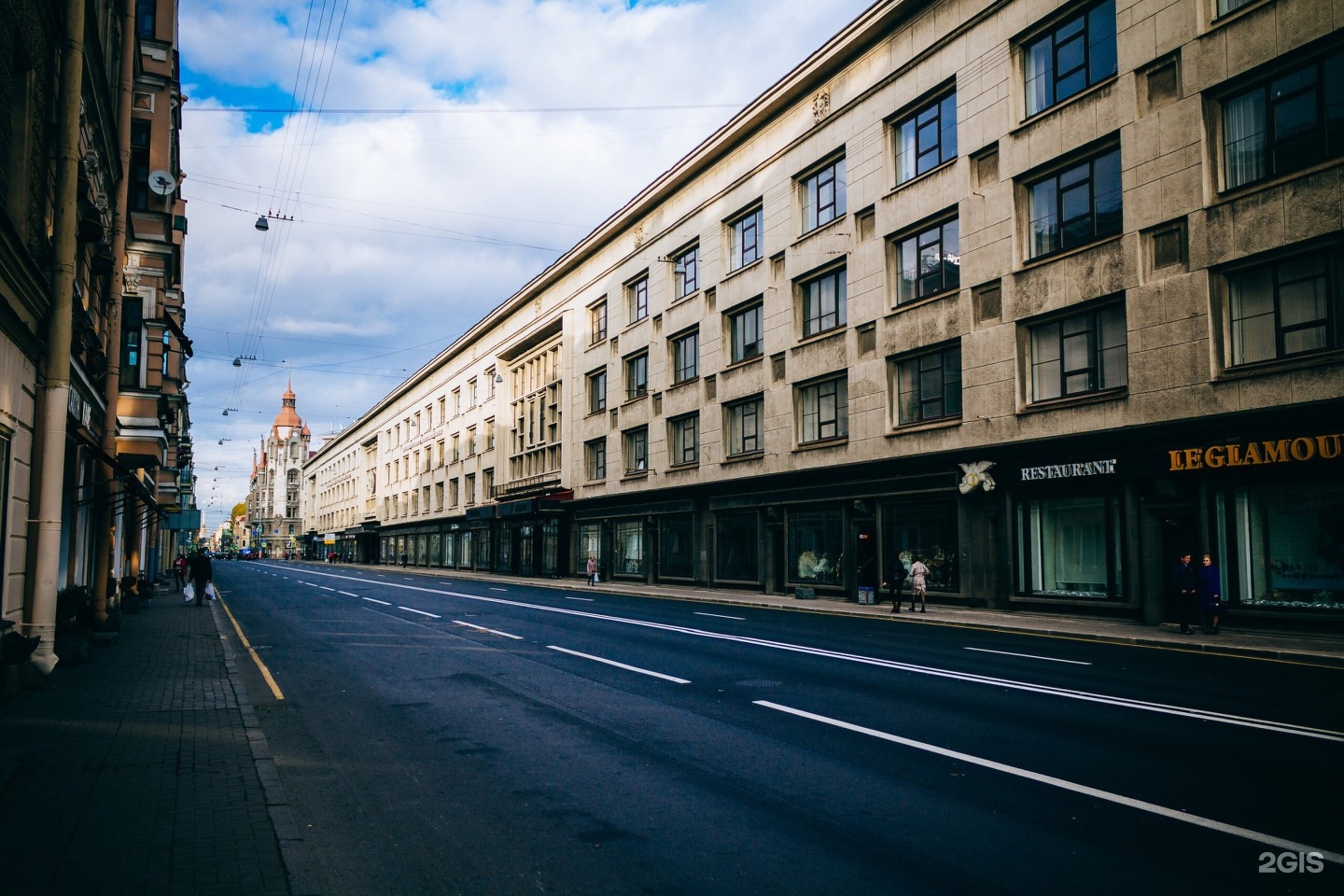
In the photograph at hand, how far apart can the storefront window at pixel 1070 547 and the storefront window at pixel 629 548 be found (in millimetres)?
22382

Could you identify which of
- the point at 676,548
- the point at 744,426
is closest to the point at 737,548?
the point at 744,426

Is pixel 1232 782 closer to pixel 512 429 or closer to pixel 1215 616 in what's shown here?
pixel 1215 616

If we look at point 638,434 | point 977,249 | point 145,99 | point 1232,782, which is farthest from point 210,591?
point 1232,782

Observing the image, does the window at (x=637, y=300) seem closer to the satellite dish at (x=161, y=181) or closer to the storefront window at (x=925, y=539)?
the storefront window at (x=925, y=539)

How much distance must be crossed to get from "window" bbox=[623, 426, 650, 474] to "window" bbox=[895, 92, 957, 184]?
1858 cm

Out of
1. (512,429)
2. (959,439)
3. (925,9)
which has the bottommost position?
(959,439)

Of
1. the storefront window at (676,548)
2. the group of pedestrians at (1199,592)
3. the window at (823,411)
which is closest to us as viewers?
the group of pedestrians at (1199,592)

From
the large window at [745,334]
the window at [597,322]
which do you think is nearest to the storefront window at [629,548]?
the window at [597,322]

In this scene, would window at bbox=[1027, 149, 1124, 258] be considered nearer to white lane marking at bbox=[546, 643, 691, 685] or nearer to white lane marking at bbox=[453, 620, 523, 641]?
white lane marking at bbox=[546, 643, 691, 685]

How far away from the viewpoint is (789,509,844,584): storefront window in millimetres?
30125

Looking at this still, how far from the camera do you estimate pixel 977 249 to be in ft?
81.0

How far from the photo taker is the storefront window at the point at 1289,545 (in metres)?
17.0

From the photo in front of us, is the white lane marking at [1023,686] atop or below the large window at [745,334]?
below

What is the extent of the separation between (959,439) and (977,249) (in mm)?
5211
